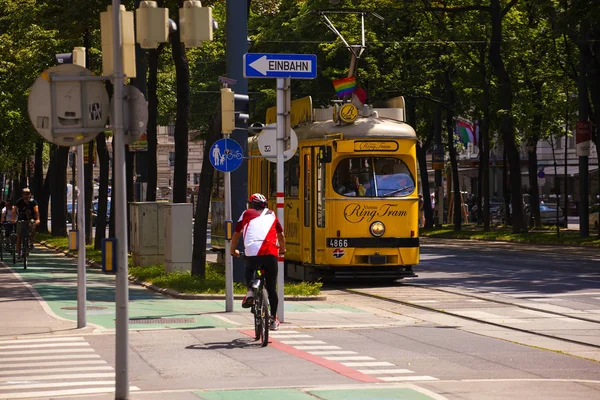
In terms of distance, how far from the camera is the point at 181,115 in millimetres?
27047

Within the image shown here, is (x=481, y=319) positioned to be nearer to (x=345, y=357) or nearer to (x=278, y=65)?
(x=278, y=65)

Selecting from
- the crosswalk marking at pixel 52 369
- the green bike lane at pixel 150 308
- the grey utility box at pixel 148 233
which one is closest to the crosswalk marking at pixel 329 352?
the crosswalk marking at pixel 52 369

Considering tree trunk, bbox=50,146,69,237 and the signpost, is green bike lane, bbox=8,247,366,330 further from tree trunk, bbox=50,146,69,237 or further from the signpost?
tree trunk, bbox=50,146,69,237

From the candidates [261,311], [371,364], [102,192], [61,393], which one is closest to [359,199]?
[261,311]

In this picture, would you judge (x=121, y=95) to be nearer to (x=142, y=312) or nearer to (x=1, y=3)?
(x=142, y=312)

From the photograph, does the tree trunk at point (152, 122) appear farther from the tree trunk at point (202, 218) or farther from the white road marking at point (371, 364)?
the white road marking at point (371, 364)

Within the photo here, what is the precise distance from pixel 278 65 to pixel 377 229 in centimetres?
841

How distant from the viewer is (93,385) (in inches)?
455

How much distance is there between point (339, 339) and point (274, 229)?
1555mm

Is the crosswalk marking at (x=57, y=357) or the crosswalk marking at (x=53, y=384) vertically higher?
the crosswalk marking at (x=57, y=357)

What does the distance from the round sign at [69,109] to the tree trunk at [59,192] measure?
37030 mm

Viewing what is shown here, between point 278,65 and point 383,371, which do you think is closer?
point 383,371

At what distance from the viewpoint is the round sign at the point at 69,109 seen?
10.3 m

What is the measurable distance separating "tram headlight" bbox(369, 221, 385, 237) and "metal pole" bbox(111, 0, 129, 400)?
15231 millimetres
